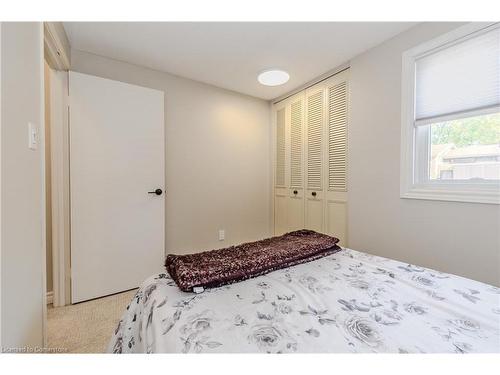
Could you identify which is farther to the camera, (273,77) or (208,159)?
(208,159)

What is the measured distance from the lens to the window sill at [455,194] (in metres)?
1.38

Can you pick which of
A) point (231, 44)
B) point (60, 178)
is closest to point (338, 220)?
point (231, 44)

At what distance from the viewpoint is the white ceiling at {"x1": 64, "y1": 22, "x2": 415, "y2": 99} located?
1.73 meters

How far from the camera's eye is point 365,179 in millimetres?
2080

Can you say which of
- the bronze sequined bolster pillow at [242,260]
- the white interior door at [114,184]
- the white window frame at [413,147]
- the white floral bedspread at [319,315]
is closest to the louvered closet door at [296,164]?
the white window frame at [413,147]

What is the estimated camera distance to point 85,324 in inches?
65.7

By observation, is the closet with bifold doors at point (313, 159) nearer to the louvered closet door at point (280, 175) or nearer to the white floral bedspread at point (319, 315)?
the louvered closet door at point (280, 175)

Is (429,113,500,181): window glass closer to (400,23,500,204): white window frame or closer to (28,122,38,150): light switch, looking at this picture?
(400,23,500,204): white window frame

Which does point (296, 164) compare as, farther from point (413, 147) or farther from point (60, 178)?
point (60, 178)

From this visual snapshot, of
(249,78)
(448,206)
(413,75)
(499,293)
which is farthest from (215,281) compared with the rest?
(249,78)

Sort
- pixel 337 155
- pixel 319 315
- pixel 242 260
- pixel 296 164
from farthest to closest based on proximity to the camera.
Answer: pixel 296 164
pixel 337 155
pixel 242 260
pixel 319 315

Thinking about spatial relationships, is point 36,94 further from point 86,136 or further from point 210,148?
point 210,148

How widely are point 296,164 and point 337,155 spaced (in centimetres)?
61
